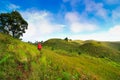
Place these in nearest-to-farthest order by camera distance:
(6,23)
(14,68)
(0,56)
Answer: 1. (14,68)
2. (0,56)
3. (6,23)

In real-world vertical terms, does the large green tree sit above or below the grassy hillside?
above

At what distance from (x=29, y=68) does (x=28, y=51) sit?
359cm

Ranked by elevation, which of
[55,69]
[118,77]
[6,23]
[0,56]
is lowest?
[118,77]

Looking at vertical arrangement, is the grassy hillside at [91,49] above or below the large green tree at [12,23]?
below

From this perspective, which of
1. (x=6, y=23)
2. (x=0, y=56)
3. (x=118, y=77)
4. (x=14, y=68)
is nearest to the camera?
(x=14, y=68)

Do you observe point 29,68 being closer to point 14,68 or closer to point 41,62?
point 14,68

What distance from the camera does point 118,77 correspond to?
31.0 meters

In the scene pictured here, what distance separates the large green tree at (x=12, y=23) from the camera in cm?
6975

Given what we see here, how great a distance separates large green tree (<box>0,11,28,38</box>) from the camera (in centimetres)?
6975

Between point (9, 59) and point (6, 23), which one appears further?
point (6, 23)

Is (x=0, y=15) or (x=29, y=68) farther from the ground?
(x=0, y=15)

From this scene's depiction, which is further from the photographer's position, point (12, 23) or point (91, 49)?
point (91, 49)

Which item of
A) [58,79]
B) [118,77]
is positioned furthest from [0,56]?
[118,77]

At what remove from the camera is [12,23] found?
71062 mm
